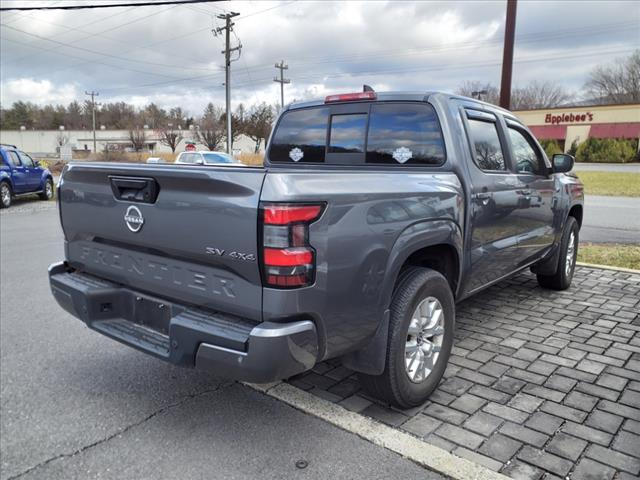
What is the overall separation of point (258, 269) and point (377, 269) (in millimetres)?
692

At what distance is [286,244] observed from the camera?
223 cm

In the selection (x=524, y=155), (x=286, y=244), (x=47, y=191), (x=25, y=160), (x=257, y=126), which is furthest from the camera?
(x=257, y=126)

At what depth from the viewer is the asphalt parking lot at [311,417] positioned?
2.62 metres

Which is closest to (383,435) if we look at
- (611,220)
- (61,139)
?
(611,220)

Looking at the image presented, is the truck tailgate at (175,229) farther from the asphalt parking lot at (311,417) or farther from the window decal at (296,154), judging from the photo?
the window decal at (296,154)

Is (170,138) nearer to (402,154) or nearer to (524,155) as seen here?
(524,155)

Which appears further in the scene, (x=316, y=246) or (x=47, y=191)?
(x=47, y=191)

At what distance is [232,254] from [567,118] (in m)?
53.5

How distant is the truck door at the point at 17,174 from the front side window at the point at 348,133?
15438 mm

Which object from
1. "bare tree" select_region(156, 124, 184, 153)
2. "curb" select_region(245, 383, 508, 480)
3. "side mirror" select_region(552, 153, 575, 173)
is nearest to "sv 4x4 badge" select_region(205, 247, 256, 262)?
"curb" select_region(245, 383, 508, 480)

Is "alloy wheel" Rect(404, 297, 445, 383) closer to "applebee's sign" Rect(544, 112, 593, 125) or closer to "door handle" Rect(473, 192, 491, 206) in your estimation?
"door handle" Rect(473, 192, 491, 206)

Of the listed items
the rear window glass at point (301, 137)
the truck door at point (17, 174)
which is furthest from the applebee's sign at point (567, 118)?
the rear window glass at point (301, 137)

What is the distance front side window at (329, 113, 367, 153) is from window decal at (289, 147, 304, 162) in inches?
14.3

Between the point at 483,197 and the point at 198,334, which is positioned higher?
the point at 483,197
